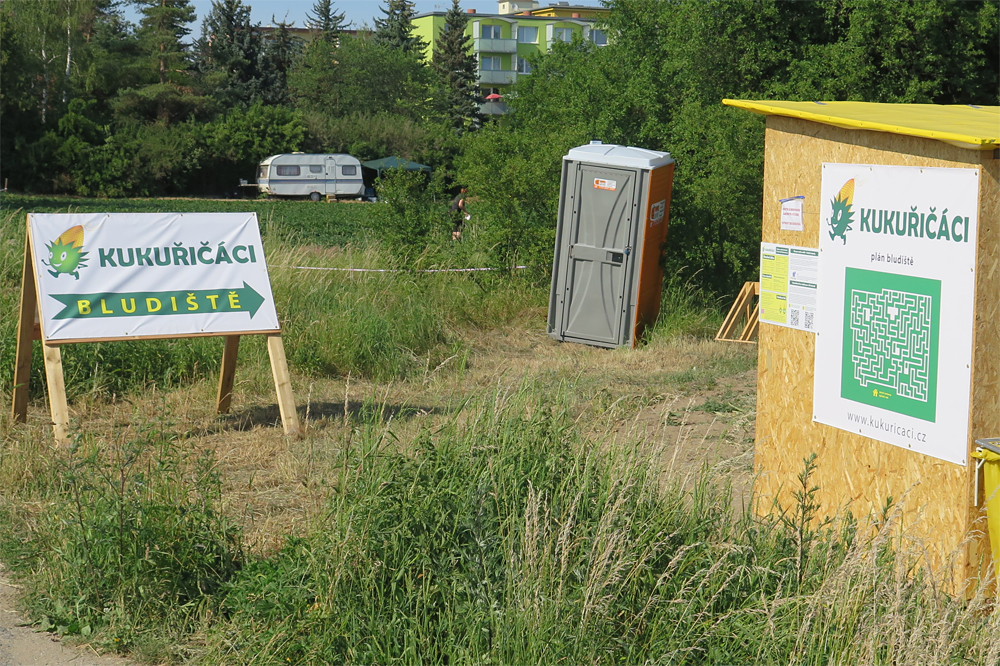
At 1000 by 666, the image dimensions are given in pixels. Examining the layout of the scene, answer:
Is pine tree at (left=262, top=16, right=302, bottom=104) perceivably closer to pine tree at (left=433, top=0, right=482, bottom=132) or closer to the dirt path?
pine tree at (left=433, top=0, right=482, bottom=132)

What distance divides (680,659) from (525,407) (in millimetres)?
1473

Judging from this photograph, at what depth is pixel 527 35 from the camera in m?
89.9

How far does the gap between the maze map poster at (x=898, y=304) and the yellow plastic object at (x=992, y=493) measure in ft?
0.29

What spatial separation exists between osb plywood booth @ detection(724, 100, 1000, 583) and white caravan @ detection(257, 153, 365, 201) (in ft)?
157

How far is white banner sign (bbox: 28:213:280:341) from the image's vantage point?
21.2 feet

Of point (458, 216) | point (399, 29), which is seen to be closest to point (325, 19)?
point (399, 29)

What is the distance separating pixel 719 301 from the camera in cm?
1242

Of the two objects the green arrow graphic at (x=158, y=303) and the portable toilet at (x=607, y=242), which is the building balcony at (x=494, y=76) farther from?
the green arrow graphic at (x=158, y=303)

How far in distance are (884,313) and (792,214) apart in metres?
0.85

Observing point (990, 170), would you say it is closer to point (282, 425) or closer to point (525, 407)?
point (525, 407)

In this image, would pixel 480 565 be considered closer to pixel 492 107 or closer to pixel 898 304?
pixel 898 304

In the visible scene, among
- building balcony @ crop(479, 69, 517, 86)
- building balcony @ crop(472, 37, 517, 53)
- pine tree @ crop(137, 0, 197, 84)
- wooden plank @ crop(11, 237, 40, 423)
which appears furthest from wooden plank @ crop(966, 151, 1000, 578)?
building balcony @ crop(472, 37, 517, 53)

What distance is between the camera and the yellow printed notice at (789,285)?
484 cm

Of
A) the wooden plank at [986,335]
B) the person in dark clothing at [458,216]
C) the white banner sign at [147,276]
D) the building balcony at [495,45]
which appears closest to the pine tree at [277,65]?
the building balcony at [495,45]
